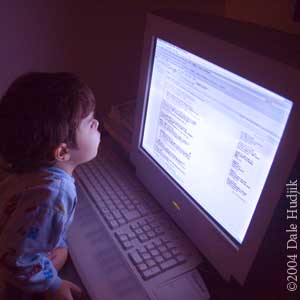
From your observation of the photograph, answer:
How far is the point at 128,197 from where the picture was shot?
0.80 m

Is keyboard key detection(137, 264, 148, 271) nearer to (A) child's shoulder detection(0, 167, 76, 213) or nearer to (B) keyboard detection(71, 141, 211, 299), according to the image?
(B) keyboard detection(71, 141, 211, 299)

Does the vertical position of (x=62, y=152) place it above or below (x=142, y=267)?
above

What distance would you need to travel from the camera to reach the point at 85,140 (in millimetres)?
704

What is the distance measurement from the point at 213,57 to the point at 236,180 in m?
0.21

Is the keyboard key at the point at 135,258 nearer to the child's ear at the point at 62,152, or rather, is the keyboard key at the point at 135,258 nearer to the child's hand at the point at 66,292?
the child's hand at the point at 66,292

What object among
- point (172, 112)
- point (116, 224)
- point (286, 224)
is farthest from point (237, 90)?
point (116, 224)

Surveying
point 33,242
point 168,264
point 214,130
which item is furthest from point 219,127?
point 33,242

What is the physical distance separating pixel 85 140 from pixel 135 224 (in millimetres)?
219

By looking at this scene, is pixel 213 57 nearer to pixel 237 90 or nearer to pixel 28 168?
pixel 237 90

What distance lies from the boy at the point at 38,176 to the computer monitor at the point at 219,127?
0.18 meters

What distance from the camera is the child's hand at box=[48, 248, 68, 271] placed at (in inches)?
27.2

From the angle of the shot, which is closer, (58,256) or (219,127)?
(219,127)

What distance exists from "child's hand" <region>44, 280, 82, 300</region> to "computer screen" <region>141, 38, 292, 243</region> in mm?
297

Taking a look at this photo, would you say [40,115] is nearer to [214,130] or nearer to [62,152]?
[62,152]
